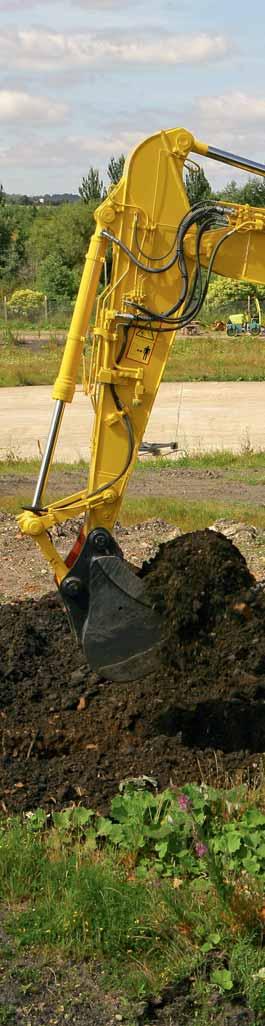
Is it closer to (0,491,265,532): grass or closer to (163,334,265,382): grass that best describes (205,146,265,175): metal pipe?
(0,491,265,532): grass

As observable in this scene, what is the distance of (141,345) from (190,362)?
2941 centimetres

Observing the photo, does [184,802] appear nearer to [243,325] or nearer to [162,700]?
[162,700]

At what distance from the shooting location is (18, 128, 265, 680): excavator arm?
22.2ft

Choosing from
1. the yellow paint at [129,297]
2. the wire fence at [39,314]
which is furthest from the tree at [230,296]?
the yellow paint at [129,297]

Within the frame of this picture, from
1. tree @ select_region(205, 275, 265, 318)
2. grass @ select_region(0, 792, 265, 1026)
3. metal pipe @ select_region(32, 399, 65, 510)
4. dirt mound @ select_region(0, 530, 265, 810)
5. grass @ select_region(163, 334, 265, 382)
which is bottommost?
grass @ select_region(0, 792, 265, 1026)

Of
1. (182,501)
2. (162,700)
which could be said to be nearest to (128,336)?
(162,700)

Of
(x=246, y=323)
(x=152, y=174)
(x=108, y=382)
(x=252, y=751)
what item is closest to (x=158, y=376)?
(x=108, y=382)

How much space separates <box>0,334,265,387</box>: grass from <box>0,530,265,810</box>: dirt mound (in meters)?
25.0

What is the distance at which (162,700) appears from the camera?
272 inches

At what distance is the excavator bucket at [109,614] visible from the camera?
6.77 meters

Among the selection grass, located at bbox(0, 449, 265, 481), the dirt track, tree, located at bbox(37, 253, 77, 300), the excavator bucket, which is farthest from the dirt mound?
tree, located at bbox(37, 253, 77, 300)

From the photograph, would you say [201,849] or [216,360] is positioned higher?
[216,360]

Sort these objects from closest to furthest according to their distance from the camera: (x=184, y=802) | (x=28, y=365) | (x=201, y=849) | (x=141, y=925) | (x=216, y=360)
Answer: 1. (x=141, y=925)
2. (x=201, y=849)
3. (x=184, y=802)
4. (x=28, y=365)
5. (x=216, y=360)

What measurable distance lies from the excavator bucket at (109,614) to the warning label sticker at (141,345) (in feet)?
3.50
